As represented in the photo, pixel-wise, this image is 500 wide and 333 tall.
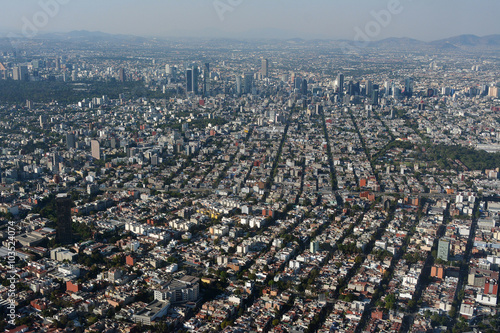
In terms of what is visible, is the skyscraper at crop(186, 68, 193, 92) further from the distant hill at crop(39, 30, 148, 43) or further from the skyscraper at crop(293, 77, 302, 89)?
the distant hill at crop(39, 30, 148, 43)

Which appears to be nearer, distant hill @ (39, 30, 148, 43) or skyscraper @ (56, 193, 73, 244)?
skyscraper @ (56, 193, 73, 244)

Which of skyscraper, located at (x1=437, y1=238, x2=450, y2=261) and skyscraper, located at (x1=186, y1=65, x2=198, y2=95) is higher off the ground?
skyscraper, located at (x1=186, y1=65, x2=198, y2=95)

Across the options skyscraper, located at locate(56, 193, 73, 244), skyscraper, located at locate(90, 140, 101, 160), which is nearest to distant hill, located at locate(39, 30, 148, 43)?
skyscraper, located at locate(90, 140, 101, 160)

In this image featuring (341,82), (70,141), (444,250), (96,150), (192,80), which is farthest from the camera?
(192,80)

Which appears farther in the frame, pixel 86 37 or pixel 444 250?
pixel 86 37

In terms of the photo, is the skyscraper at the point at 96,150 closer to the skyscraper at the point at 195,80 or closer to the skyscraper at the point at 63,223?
the skyscraper at the point at 63,223

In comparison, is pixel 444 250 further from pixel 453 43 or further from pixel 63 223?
pixel 453 43

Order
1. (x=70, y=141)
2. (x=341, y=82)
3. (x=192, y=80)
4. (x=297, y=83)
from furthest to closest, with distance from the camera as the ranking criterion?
(x=297, y=83) → (x=192, y=80) → (x=341, y=82) → (x=70, y=141)

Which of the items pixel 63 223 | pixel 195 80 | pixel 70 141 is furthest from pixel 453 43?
pixel 63 223

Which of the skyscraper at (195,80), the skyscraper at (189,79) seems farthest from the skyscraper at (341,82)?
the skyscraper at (189,79)
